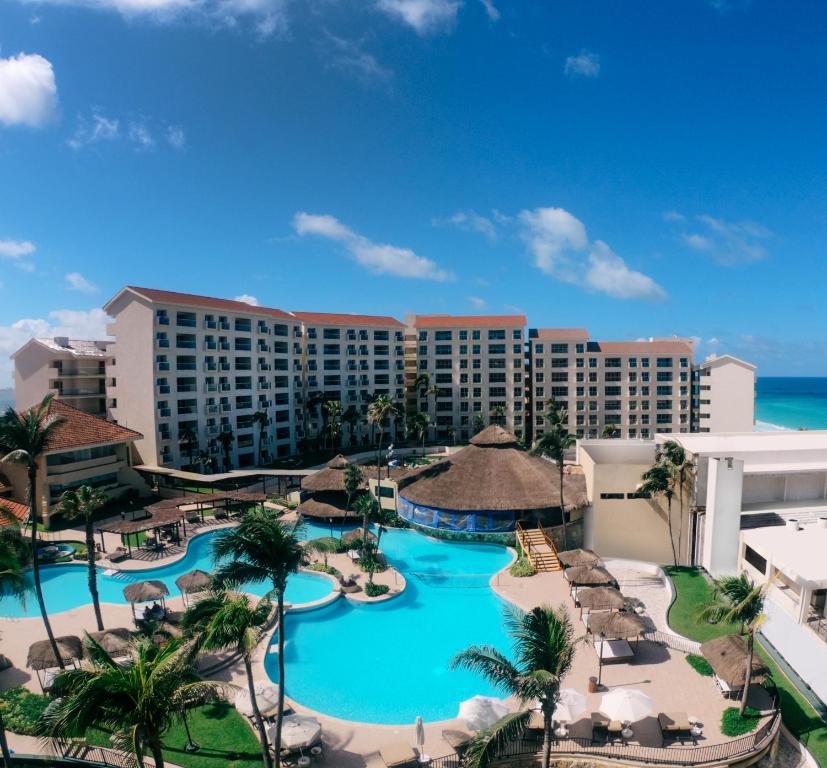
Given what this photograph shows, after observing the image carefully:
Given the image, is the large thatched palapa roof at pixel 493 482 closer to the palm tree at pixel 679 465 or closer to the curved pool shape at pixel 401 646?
the curved pool shape at pixel 401 646

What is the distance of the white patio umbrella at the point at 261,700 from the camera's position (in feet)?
57.8

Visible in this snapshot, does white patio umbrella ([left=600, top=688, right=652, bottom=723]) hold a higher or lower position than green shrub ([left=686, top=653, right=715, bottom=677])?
higher

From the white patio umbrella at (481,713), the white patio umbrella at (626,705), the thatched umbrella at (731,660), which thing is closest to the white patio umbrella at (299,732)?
the white patio umbrella at (481,713)

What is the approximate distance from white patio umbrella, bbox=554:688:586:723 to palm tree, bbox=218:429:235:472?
49.6 metres

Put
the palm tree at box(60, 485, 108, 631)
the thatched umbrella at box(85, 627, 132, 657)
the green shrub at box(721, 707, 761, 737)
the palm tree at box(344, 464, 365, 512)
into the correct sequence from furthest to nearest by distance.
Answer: the palm tree at box(344, 464, 365, 512), the palm tree at box(60, 485, 108, 631), the thatched umbrella at box(85, 627, 132, 657), the green shrub at box(721, 707, 761, 737)

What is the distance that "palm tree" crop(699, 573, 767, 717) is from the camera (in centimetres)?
1811

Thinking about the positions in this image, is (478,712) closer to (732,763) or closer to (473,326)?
(732,763)

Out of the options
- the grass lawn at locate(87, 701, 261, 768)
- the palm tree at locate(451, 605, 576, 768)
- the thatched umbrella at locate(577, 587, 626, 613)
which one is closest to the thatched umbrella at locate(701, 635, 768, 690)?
the thatched umbrella at locate(577, 587, 626, 613)

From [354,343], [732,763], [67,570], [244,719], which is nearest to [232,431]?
[354,343]

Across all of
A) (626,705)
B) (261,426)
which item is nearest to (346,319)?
(261,426)

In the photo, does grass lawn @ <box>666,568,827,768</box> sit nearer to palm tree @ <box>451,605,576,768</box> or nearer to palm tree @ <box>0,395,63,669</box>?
palm tree @ <box>451,605,576,768</box>

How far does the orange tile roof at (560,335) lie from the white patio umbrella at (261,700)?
71335mm

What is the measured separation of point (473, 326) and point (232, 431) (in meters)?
40.8

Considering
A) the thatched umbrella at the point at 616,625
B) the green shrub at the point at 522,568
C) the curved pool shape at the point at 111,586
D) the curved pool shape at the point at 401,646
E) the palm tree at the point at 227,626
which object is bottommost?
the curved pool shape at the point at 111,586
